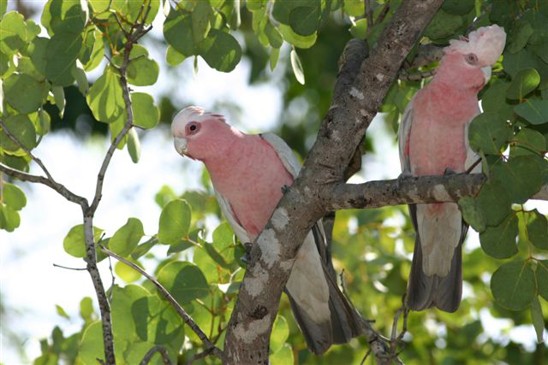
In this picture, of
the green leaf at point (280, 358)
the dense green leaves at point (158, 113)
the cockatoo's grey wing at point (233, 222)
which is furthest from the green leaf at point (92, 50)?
the green leaf at point (280, 358)

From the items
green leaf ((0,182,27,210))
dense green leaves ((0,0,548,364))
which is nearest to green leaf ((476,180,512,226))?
dense green leaves ((0,0,548,364))

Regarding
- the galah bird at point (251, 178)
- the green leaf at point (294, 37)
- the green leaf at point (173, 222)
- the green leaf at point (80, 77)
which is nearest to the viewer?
the green leaf at point (80, 77)

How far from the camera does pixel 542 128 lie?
3533 millimetres

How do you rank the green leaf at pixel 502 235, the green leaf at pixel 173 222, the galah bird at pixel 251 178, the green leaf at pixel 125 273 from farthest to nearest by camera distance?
1. the green leaf at pixel 125 273
2. the galah bird at pixel 251 178
3. the green leaf at pixel 173 222
4. the green leaf at pixel 502 235

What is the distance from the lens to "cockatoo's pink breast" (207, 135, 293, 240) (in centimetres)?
454

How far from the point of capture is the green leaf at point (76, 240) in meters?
4.27

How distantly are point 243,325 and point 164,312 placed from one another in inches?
23.7

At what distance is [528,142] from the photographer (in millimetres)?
3314

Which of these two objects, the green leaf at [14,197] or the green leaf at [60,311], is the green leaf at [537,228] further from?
the green leaf at [60,311]

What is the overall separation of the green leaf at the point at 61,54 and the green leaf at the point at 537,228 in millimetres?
1849

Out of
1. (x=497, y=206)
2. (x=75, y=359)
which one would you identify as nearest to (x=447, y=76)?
(x=497, y=206)

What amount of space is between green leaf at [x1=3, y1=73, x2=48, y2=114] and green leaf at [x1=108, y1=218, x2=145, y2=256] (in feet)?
2.05

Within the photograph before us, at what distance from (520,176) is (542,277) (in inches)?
21.8

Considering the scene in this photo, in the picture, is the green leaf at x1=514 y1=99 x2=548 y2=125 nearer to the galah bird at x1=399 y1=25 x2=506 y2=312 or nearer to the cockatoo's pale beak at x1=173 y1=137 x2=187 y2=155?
the galah bird at x1=399 y1=25 x2=506 y2=312
